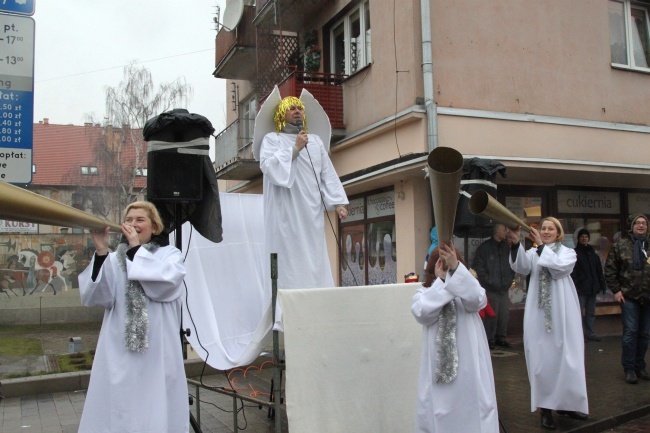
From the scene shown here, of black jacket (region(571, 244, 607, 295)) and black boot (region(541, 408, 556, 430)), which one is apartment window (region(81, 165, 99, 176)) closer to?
black jacket (region(571, 244, 607, 295))

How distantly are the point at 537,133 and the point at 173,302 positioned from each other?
30.9 feet

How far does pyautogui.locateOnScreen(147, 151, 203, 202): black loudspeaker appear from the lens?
534 cm

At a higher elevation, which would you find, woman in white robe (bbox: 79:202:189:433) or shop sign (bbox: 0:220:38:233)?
shop sign (bbox: 0:220:38:233)

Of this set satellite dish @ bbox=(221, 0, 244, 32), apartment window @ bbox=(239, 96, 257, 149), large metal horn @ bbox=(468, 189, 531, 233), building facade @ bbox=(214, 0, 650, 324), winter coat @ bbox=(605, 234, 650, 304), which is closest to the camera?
large metal horn @ bbox=(468, 189, 531, 233)

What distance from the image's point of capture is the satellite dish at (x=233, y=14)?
18000 mm

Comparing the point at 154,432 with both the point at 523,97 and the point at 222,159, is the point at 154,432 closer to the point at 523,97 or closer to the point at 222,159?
the point at 523,97

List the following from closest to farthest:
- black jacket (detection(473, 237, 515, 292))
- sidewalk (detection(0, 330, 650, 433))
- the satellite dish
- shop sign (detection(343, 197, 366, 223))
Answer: sidewalk (detection(0, 330, 650, 433)) → black jacket (detection(473, 237, 515, 292)) → shop sign (detection(343, 197, 366, 223)) → the satellite dish

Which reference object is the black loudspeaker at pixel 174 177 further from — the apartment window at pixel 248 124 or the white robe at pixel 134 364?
the apartment window at pixel 248 124

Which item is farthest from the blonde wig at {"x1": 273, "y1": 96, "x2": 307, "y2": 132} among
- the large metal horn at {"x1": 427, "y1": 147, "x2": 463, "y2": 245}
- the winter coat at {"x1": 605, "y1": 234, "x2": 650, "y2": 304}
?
the winter coat at {"x1": 605, "y1": 234, "x2": 650, "y2": 304}

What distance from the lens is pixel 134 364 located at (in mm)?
3910

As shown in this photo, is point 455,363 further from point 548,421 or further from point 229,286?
point 229,286

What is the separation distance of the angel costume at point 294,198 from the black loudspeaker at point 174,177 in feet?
2.22

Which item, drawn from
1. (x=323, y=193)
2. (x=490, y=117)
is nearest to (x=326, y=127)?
(x=323, y=193)

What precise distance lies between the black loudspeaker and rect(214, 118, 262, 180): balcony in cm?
1160
